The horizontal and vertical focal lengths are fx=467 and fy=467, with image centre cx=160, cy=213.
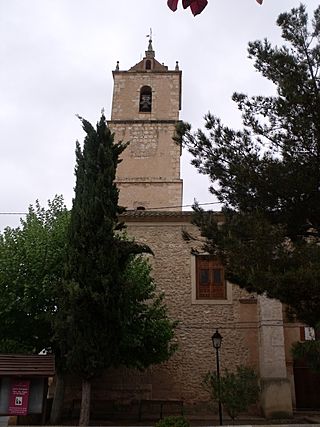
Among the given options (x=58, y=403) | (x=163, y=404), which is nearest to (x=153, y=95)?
(x=163, y=404)

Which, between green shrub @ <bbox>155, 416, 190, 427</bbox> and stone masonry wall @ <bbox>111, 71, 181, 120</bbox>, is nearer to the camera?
green shrub @ <bbox>155, 416, 190, 427</bbox>

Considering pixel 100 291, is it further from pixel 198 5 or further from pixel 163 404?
pixel 198 5

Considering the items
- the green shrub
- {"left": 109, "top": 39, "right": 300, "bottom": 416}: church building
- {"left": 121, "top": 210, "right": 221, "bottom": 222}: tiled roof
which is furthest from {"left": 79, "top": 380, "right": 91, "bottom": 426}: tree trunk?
{"left": 121, "top": 210, "right": 221, "bottom": 222}: tiled roof

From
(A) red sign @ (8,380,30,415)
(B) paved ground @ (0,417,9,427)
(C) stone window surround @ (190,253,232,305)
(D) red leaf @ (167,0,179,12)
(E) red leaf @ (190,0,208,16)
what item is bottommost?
(B) paved ground @ (0,417,9,427)

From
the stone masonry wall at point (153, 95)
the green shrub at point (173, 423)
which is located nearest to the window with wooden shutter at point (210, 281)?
the green shrub at point (173, 423)

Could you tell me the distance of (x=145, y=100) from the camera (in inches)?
966

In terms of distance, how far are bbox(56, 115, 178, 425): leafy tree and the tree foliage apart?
3.50 ft

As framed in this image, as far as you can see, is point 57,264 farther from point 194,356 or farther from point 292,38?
point 292,38

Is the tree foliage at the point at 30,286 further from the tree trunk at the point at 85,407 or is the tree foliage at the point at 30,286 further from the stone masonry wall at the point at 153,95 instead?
the stone masonry wall at the point at 153,95

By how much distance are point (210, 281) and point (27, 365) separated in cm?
846

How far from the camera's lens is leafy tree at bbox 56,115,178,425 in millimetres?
11133

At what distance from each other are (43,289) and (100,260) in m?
2.08

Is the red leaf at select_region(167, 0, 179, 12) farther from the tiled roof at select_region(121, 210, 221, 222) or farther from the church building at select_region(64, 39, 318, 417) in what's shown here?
the tiled roof at select_region(121, 210, 221, 222)

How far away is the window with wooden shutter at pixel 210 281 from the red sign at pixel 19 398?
830 cm
